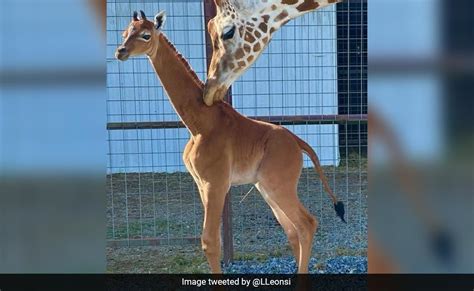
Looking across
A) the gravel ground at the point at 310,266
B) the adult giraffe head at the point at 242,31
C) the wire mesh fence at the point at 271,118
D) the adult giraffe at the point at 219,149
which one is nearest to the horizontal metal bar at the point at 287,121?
the wire mesh fence at the point at 271,118

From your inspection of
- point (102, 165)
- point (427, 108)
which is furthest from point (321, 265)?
point (102, 165)

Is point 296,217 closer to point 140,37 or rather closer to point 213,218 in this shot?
point 213,218

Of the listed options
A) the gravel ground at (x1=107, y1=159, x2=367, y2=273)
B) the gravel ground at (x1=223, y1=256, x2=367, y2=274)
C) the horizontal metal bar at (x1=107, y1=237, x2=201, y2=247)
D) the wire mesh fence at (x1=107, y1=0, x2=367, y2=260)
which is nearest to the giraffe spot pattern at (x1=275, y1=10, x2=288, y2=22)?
the wire mesh fence at (x1=107, y1=0, x2=367, y2=260)

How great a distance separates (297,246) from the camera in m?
2.32

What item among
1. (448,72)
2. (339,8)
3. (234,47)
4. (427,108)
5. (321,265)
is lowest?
(321,265)

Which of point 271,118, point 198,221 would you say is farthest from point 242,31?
point 198,221

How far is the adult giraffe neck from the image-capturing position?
2.17m

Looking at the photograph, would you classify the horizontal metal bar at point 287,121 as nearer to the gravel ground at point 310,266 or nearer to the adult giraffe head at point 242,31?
the adult giraffe head at point 242,31

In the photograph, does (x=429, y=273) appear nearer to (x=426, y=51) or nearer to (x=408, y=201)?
(x=408, y=201)

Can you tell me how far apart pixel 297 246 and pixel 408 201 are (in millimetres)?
567

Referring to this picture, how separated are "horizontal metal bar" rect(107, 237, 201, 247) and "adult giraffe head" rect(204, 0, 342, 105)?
112 centimetres

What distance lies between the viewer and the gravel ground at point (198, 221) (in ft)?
9.37

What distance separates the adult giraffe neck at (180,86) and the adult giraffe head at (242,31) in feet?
0.19
